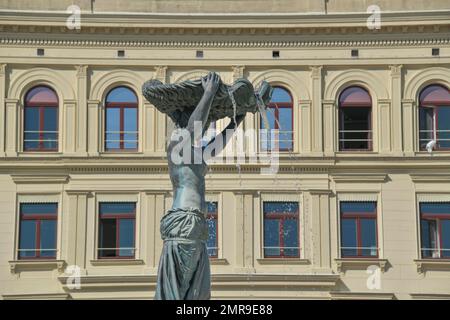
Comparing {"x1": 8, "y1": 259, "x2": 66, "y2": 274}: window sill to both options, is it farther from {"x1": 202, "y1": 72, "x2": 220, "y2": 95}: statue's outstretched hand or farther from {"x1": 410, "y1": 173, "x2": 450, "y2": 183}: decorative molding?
{"x1": 202, "y1": 72, "x2": 220, "y2": 95}: statue's outstretched hand

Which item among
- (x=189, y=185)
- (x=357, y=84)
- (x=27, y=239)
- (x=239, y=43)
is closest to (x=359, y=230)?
(x=357, y=84)

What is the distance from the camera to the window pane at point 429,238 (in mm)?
41688

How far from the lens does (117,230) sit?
41844mm

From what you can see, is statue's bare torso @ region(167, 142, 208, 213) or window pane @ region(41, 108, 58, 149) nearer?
statue's bare torso @ region(167, 142, 208, 213)

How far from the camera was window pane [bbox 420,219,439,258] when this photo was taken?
4169 cm

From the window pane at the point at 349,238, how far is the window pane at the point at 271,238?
2.06m

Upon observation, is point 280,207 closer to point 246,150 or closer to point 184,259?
point 246,150

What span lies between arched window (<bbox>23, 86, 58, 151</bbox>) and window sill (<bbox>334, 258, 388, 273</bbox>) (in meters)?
9.74

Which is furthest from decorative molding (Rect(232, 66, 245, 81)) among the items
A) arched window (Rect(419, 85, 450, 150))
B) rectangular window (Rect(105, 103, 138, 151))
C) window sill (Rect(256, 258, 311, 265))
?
window sill (Rect(256, 258, 311, 265))

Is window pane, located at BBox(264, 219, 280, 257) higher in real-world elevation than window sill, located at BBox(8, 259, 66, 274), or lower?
higher

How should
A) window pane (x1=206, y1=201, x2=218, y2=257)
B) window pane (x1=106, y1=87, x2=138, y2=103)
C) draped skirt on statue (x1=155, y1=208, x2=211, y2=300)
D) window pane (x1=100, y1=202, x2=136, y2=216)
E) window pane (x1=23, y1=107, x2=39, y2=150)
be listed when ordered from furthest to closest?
window pane (x1=106, y1=87, x2=138, y2=103) → window pane (x1=23, y1=107, x2=39, y2=150) → window pane (x1=100, y1=202, x2=136, y2=216) → window pane (x1=206, y1=201, x2=218, y2=257) → draped skirt on statue (x1=155, y1=208, x2=211, y2=300)

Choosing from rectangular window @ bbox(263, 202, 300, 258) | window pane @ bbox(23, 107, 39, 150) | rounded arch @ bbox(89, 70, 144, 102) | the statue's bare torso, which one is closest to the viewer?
the statue's bare torso

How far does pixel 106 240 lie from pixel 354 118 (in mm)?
8888

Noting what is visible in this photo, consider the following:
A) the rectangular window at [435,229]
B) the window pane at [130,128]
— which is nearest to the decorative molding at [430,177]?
the rectangular window at [435,229]
